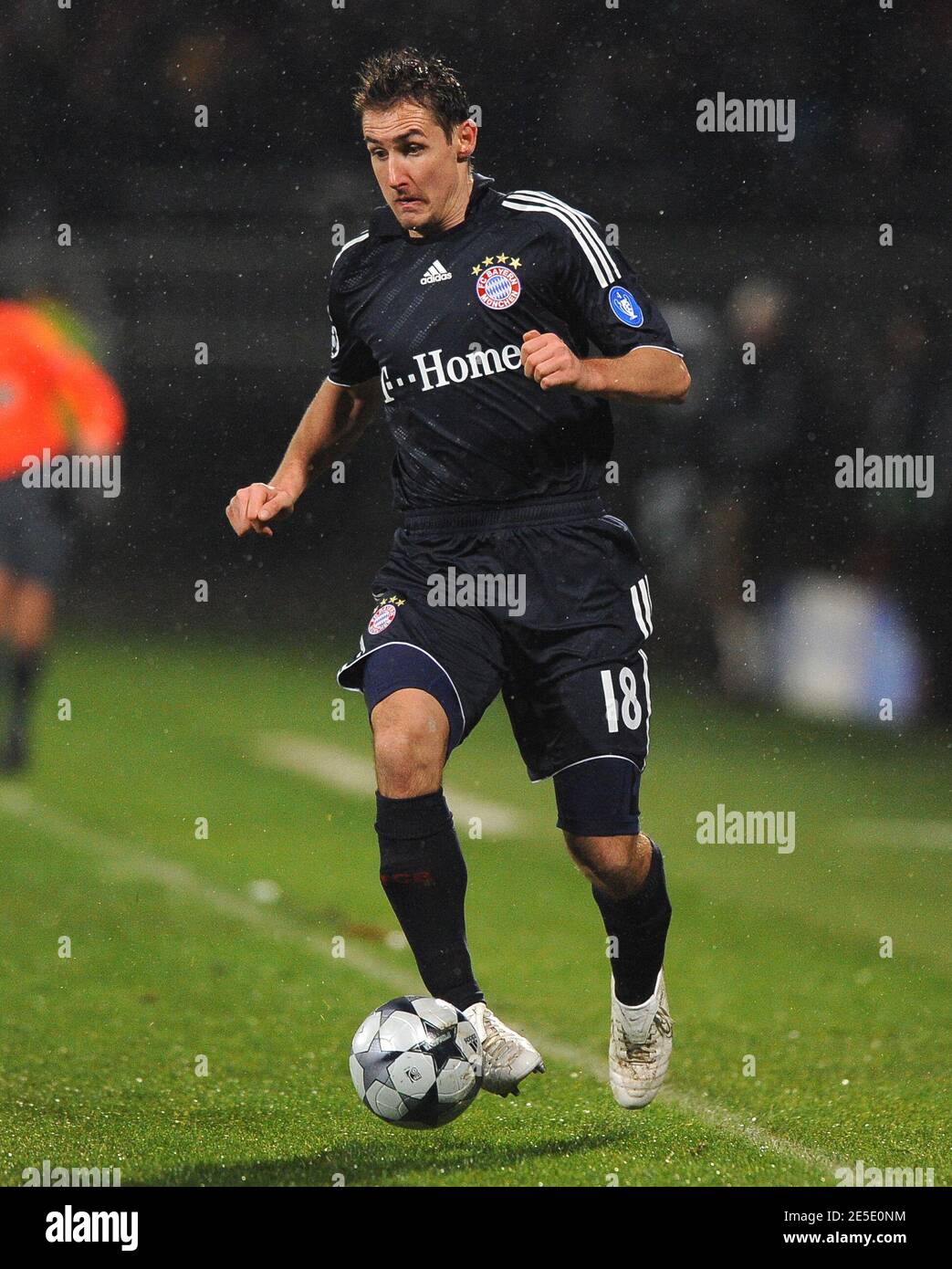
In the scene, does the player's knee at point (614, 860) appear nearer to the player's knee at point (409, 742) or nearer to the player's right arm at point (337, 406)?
the player's knee at point (409, 742)

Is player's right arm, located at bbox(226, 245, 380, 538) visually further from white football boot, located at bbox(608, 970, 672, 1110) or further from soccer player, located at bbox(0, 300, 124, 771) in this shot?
soccer player, located at bbox(0, 300, 124, 771)

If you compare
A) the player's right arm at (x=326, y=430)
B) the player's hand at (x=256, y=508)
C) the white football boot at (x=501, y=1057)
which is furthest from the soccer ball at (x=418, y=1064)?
the player's right arm at (x=326, y=430)

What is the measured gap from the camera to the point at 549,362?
340cm

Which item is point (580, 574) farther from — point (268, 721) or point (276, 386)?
point (276, 386)

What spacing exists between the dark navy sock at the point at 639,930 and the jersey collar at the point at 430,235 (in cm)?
150

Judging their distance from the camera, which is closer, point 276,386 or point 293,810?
point 293,810

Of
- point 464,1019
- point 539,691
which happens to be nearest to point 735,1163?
point 464,1019

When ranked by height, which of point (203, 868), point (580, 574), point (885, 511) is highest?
point (885, 511)

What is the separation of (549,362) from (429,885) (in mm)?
1117

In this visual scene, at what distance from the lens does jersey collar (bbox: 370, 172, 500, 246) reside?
3.97 metres

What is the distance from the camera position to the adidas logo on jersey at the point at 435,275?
12.8 ft

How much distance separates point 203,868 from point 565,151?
19.0 feet

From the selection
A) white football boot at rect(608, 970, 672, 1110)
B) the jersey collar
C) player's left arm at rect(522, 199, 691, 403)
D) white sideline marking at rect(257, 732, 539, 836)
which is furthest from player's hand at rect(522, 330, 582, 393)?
white sideline marking at rect(257, 732, 539, 836)

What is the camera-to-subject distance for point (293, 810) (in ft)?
27.1
